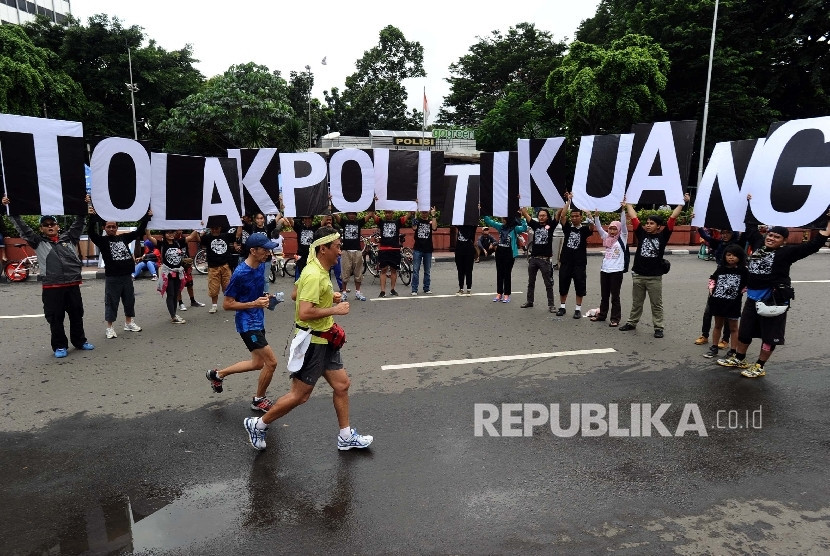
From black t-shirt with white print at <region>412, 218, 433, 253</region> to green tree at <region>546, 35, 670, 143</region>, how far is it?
1961cm

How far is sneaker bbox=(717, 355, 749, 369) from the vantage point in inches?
247

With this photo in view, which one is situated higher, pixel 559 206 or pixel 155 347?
pixel 559 206

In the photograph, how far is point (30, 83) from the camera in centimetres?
2558

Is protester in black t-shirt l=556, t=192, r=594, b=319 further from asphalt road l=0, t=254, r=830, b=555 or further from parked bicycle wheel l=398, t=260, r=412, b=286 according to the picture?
parked bicycle wheel l=398, t=260, r=412, b=286

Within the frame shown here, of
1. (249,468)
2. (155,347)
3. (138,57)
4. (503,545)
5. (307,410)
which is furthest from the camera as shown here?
(138,57)

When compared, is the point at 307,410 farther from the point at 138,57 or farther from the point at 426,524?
the point at 138,57

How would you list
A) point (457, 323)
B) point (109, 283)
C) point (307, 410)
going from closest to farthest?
point (307, 410), point (109, 283), point (457, 323)

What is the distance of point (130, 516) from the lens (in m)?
3.58

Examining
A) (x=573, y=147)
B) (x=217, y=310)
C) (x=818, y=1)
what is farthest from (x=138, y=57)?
(x=818, y=1)

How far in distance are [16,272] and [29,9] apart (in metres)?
53.1

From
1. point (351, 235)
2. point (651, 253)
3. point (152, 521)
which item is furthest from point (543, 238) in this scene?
point (152, 521)

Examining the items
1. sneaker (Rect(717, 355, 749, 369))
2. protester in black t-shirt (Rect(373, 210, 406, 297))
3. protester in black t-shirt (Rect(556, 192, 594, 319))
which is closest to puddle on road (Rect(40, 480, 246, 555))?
sneaker (Rect(717, 355, 749, 369))

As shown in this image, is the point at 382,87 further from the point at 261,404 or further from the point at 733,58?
the point at 261,404

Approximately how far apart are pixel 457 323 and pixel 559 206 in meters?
2.58
